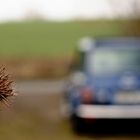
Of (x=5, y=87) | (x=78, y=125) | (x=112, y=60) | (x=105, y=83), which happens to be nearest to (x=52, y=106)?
(x=112, y=60)

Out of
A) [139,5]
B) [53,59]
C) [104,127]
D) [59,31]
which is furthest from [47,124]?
[59,31]

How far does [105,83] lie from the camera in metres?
11.9

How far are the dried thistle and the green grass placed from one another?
29.5 m

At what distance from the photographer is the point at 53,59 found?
3222 centimetres

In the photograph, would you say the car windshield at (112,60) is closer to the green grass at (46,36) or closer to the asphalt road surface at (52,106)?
the asphalt road surface at (52,106)

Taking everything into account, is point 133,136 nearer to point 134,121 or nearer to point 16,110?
point 134,121

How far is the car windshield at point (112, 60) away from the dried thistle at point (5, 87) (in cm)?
933

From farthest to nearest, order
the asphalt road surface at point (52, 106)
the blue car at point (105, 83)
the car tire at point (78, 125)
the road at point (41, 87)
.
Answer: the road at point (41, 87) → the asphalt road surface at point (52, 106) → the car tire at point (78, 125) → the blue car at point (105, 83)

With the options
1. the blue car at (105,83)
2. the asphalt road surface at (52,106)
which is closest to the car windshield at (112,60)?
the blue car at (105,83)

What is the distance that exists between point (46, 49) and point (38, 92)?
33.1 feet

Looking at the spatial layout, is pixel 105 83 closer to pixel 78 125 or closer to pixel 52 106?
pixel 78 125

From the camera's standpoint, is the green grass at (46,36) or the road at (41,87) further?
the green grass at (46,36)

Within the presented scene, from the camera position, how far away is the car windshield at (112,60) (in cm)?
1245

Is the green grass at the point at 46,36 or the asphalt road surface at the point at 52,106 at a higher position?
the green grass at the point at 46,36
